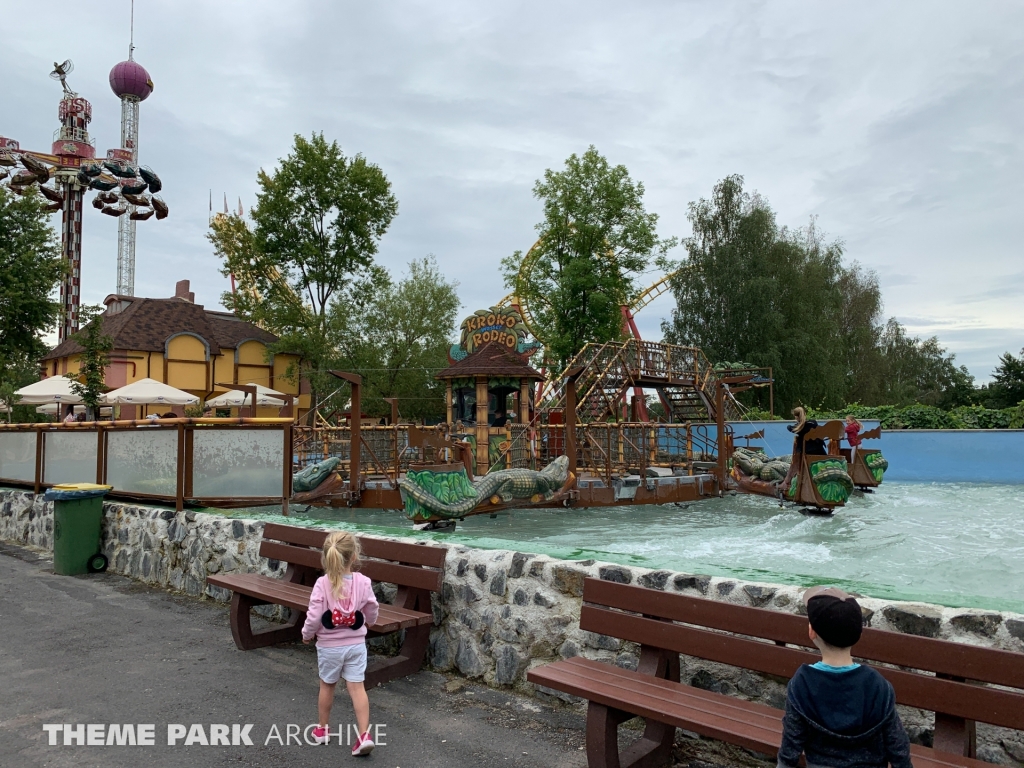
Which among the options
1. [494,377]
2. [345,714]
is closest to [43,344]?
[494,377]

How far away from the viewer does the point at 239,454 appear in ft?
27.8

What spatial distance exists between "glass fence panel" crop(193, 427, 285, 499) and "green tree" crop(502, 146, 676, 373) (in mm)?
26942

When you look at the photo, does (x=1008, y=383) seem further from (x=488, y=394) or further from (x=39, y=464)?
(x=39, y=464)

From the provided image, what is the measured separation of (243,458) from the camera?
8.48 m

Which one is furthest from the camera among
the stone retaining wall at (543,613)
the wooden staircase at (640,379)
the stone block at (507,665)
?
the wooden staircase at (640,379)

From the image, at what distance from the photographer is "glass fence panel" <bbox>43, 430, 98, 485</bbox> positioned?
Result: 10289 mm

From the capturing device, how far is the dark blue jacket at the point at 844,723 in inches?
97.2

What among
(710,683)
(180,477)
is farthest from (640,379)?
(710,683)

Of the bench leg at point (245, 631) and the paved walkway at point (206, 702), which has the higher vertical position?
the bench leg at point (245, 631)

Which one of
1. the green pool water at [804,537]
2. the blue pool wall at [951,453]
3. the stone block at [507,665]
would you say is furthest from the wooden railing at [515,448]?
the stone block at [507,665]

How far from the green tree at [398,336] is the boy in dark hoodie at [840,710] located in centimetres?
3302

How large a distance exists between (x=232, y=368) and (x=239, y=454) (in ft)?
103

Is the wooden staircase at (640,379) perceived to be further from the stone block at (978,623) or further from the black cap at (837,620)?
the black cap at (837,620)

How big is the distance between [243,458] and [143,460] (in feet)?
5.26
